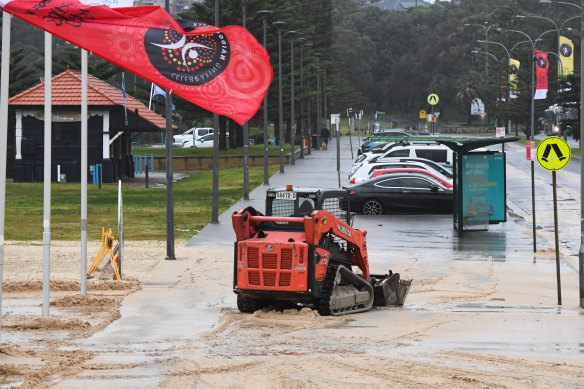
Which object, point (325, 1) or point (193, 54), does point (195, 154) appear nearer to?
point (325, 1)

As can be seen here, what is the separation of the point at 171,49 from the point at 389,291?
6029mm

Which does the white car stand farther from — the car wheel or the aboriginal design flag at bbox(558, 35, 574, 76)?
the aboriginal design flag at bbox(558, 35, 574, 76)

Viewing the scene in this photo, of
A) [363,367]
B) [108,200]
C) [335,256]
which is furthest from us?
[108,200]

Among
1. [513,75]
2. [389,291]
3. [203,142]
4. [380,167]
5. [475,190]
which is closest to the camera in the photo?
[389,291]

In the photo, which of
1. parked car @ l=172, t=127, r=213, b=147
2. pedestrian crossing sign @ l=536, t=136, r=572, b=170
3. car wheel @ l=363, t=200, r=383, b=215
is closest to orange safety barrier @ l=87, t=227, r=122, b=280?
pedestrian crossing sign @ l=536, t=136, r=572, b=170

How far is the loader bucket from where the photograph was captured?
1733 cm

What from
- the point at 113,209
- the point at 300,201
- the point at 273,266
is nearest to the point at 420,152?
the point at 113,209

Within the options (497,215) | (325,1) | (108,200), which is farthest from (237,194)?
(325,1)

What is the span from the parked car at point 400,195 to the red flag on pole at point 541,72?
4420cm

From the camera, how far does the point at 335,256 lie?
16531 mm

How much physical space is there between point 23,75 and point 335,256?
51913 millimetres

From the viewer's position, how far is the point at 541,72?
253 feet

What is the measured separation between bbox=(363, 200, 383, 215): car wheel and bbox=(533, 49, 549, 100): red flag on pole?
44.9 meters

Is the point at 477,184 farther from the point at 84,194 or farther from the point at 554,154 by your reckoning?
the point at 84,194
